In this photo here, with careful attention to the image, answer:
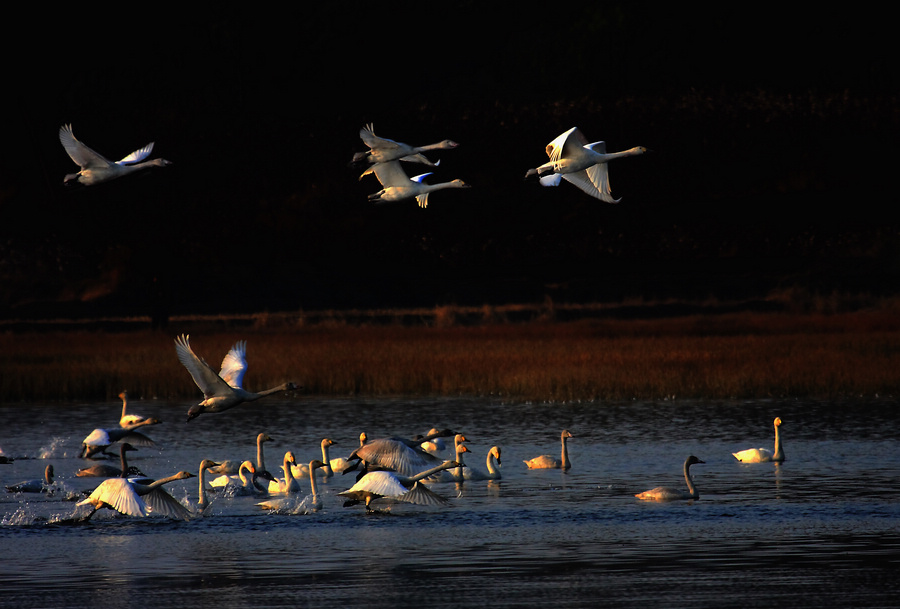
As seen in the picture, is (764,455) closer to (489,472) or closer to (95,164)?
(489,472)

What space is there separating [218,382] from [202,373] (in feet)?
0.94

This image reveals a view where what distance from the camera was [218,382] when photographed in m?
16.5

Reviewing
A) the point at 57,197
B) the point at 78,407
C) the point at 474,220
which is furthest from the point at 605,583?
the point at 474,220

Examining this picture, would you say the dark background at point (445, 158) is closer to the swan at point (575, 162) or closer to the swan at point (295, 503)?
the swan at point (295, 503)

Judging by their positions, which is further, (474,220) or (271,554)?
(474,220)

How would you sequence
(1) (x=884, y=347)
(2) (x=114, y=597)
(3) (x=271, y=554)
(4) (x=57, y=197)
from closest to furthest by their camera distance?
(2) (x=114, y=597), (3) (x=271, y=554), (1) (x=884, y=347), (4) (x=57, y=197)

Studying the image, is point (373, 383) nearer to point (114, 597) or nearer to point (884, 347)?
point (884, 347)

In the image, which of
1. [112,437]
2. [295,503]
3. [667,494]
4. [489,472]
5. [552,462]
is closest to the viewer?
[667,494]

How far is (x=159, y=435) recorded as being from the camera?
24953 mm

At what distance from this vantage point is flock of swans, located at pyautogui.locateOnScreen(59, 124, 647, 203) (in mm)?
15883

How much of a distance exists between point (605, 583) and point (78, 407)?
17.7 meters

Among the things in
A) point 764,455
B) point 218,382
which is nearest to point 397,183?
point 218,382

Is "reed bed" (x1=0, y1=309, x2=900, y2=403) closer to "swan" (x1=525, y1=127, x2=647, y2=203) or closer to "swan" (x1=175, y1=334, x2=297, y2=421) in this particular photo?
"swan" (x1=175, y1=334, x2=297, y2=421)

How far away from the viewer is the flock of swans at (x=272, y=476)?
16266 mm
